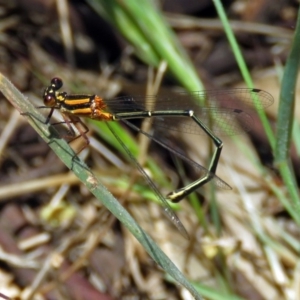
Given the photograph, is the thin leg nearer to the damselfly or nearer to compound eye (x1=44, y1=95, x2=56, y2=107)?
the damselfly

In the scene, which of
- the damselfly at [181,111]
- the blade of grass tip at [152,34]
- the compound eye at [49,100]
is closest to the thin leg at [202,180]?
the damselfly at [181,111]

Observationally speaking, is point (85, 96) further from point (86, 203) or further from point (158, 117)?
point (86, 203)

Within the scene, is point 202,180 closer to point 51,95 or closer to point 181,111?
point 181,111

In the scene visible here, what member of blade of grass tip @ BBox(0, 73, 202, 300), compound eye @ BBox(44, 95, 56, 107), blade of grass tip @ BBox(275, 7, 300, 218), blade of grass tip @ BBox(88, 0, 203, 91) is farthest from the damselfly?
blade of grass tip @ BBox(0, 73, 202, 300)

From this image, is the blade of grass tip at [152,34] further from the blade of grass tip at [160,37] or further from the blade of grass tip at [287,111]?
the blade of grass tip at [287,111]

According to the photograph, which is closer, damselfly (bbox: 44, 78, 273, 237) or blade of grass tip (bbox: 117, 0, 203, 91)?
damselfly (bbox: 44, 78, 273, 237)
